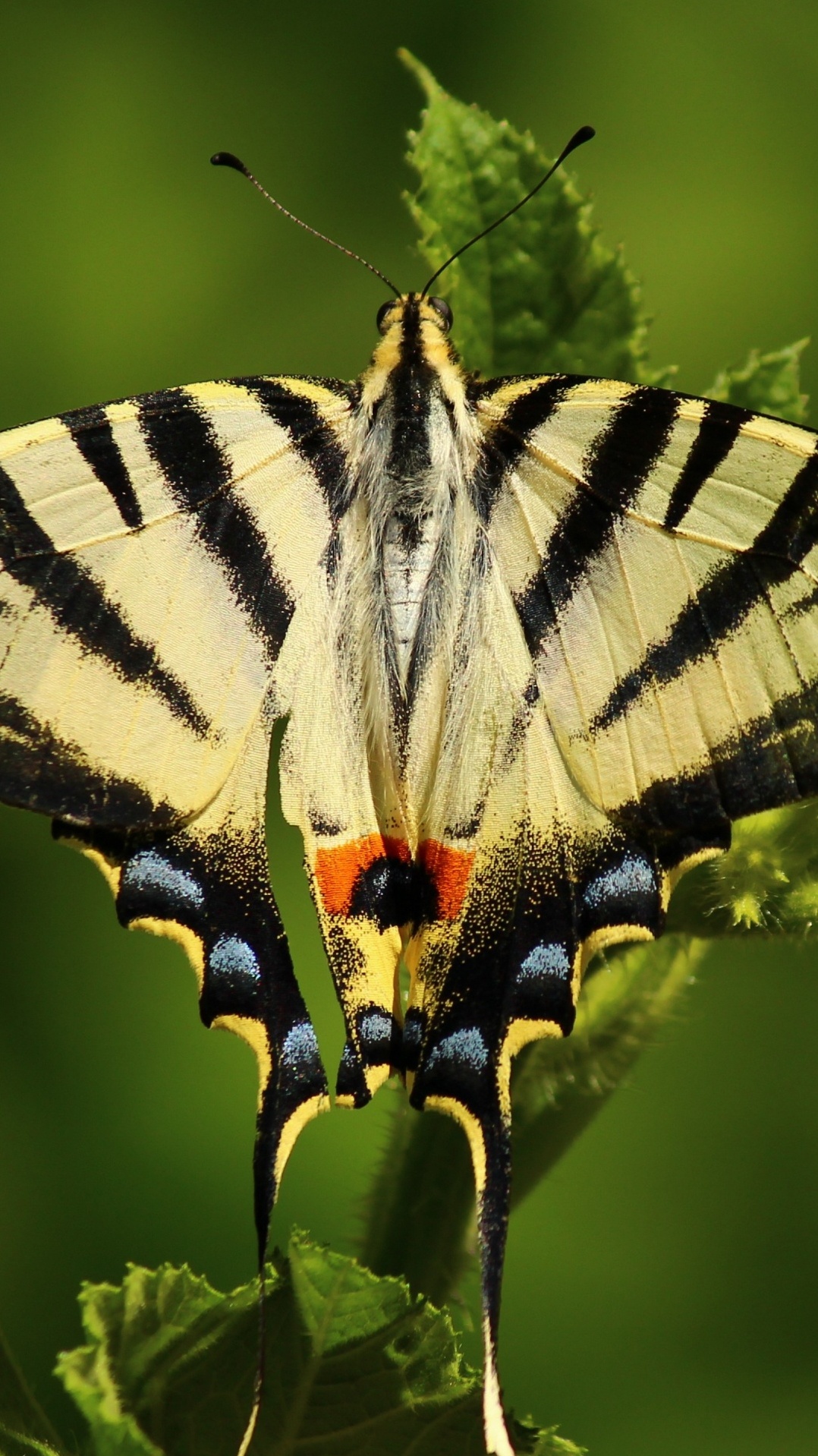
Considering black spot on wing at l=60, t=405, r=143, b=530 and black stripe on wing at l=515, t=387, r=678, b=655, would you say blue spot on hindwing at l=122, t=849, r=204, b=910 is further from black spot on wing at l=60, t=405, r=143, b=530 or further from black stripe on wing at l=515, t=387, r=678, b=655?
black stripe on wing at l=515, t=387, r=678, b=655

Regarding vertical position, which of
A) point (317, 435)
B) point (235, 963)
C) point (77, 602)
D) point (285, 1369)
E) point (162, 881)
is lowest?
point (285, 1369)

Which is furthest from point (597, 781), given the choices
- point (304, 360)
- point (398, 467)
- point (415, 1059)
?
point (304, 360)

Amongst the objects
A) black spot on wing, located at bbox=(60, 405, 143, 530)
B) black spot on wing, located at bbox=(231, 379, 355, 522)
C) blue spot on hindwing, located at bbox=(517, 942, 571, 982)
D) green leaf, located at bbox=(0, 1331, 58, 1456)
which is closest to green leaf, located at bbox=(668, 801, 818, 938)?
blue spot on hindwing, located at bbox=(517, 942, 571, 982)

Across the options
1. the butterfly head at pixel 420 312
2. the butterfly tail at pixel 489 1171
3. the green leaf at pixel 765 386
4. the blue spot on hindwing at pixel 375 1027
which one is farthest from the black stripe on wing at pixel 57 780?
the green leaf at pixel 765 386

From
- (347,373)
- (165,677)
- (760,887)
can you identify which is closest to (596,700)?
(760,887)

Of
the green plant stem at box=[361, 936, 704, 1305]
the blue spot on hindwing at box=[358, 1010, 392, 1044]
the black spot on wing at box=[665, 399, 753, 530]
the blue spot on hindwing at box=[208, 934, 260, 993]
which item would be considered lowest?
the green plant stem at box=[361, 936, 704, 1305]

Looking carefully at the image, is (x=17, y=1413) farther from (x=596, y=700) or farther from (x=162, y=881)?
(x=596, y=700)
